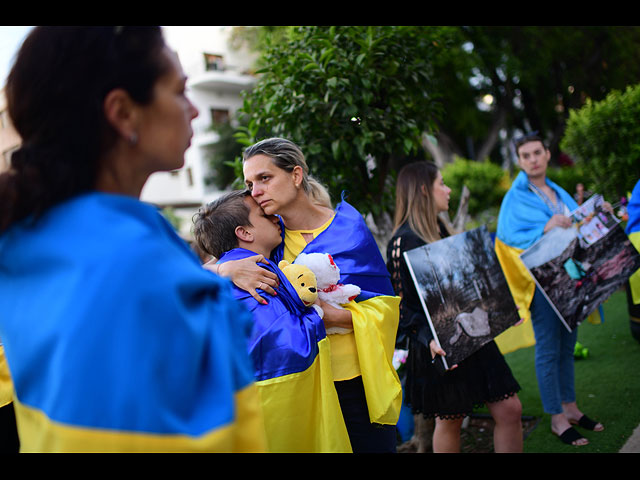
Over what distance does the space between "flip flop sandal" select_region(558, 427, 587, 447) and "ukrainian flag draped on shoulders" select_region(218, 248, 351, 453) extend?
2.39m

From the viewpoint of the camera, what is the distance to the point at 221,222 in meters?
2.27

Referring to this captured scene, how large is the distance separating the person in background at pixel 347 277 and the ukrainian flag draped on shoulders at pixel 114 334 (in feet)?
3.55

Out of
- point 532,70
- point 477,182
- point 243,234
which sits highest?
point 532,70

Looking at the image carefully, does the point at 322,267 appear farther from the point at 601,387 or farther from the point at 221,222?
the point at 601,387

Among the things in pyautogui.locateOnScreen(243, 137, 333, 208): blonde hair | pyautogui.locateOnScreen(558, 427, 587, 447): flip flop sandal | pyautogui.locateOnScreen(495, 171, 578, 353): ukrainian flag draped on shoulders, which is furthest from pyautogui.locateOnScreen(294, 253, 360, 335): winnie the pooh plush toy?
pyautogui.locateOnScreen(558, 427, 587, 447): flip flop sandal

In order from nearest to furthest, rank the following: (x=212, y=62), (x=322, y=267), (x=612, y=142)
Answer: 1. (x=322, y=267)
2. (x=612, y=142)
3. (x=212, y=62)

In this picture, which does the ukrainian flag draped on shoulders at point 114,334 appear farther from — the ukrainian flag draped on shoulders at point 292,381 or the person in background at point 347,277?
the person in background at point 347,277

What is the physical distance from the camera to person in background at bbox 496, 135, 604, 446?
3.83 m

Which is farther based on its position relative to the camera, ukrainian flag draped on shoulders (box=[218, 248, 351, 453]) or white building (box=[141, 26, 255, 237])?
white building (box=[141, 26, 255, 237])

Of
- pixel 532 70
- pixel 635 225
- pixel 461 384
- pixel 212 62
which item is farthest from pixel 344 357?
pixel 212 62

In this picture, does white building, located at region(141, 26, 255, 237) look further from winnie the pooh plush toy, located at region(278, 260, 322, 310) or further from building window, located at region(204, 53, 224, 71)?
winnie the pooh plush toy, located at region(278, 260, 322, 310)

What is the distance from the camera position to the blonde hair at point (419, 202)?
3228mm

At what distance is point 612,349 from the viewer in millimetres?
5570

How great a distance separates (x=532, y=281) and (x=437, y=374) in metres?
1.40
